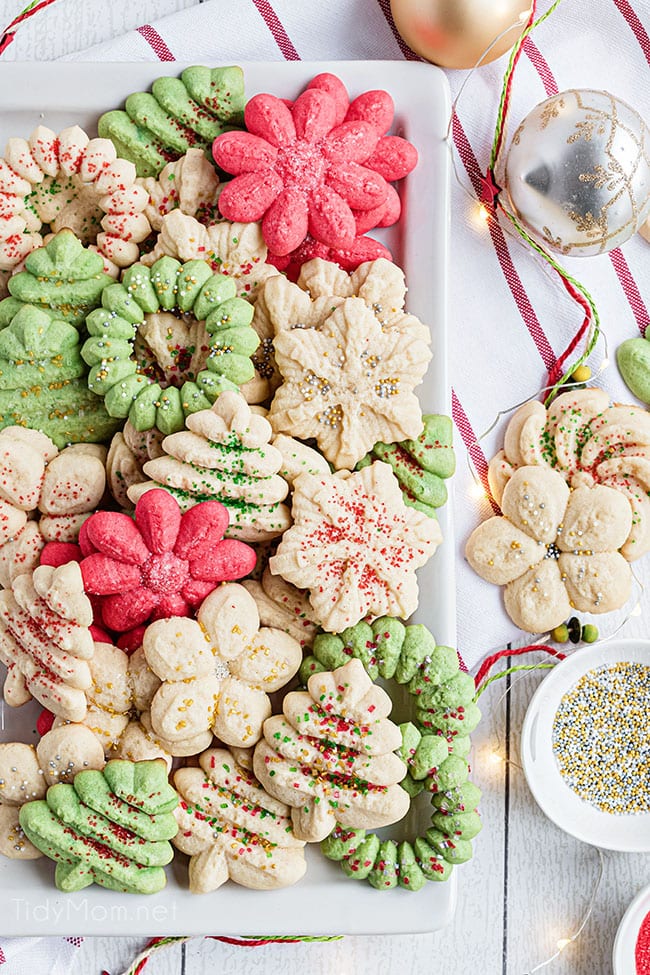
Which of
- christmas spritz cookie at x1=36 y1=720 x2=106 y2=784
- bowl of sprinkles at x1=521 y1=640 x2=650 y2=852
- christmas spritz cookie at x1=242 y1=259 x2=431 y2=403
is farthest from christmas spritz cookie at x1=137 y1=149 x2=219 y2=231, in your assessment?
bowl of sprinkles at x1=521 y1=640 x2=650 y2=852

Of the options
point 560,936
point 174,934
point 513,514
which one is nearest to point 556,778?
point 560,936

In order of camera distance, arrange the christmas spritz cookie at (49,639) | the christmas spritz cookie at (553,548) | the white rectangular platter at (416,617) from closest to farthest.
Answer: the christmas spritz cookie at (49,639) → the white rectangular platter at (416,617) → the christmas spritz cookie at (553,548)

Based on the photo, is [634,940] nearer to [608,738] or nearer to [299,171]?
[608,738]

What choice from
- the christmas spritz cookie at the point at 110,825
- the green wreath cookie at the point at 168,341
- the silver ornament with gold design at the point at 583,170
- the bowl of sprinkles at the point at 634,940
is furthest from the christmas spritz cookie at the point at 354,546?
the bowl of sprinkles at the point at 634,940

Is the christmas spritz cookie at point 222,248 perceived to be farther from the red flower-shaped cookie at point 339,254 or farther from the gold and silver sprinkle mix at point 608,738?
the gold and silver sprinkle mix at point 608,738

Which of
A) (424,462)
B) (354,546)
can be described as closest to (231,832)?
(354,546)

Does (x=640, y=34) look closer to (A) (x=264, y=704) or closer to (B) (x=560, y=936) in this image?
(A) (x=264, y=704)

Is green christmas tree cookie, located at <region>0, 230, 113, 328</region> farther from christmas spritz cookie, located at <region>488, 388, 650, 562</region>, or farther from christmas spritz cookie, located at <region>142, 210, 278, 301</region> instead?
christmas spritz cookie, located at <region>488, 388, 650, 562</region>
